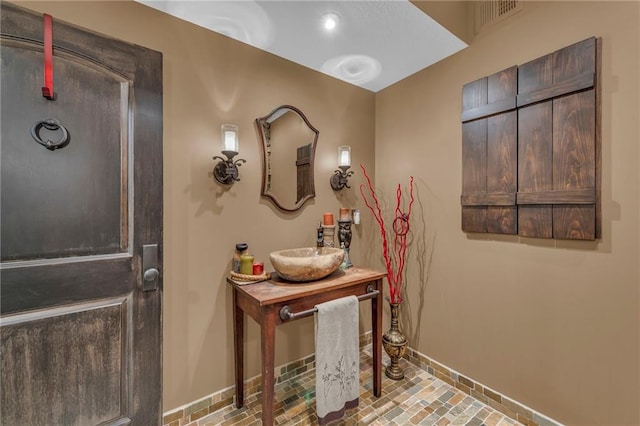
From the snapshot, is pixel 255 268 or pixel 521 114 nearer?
pixel 521 114

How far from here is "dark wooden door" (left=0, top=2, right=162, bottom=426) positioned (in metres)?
1.11

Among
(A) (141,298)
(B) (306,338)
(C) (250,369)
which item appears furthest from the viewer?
(B) (306,338)

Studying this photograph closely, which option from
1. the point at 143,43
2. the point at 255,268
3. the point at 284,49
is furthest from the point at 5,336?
the point at 284,49

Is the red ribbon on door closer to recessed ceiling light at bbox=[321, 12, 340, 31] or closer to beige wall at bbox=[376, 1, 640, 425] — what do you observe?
recessed ceiling light at bbox=[321, 12, 340, 31]

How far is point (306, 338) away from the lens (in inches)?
84.2

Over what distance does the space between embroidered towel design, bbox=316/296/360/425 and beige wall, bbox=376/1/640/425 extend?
2.76 ft

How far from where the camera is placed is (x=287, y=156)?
2029mm

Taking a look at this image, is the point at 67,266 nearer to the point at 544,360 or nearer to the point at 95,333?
the point at 95,333

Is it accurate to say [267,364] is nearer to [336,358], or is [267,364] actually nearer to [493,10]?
[336,358]

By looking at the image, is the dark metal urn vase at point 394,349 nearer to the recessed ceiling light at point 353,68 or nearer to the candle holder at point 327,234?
the candle holder at point 327,234

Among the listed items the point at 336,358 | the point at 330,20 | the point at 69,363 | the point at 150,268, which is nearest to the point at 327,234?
the point at 336,358

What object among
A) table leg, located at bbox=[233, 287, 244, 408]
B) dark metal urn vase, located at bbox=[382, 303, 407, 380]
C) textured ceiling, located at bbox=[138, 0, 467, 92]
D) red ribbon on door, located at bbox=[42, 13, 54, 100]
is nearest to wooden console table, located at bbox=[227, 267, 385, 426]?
table leg, located at bbox=[233, 287, 244, 408]

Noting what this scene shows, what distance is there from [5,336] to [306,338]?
1.63 meters

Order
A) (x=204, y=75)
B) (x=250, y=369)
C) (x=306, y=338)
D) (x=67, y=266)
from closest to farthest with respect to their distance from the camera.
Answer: (x=67, y=266) → (x=204, y=75) → (x=250, y=369) → (x=306, y=338)
